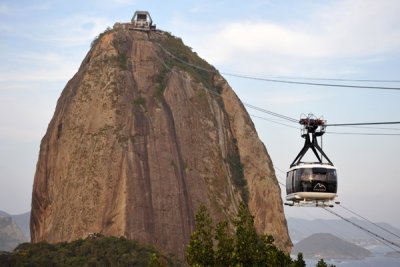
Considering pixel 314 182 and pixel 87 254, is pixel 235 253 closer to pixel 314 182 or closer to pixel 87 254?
pixel 314 182

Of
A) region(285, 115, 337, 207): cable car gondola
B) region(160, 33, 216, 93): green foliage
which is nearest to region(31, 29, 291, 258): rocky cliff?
region(160, 33, 216, 93): green foliage

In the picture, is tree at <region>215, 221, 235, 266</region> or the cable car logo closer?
tree at <region>215, 221, 235, 266</region>

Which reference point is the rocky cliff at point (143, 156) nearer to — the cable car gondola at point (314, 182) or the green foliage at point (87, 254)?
the green foliage at point (87, 254)

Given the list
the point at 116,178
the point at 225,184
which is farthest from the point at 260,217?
the point at 116,178

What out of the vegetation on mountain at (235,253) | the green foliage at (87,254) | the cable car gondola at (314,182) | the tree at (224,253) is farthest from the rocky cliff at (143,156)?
the vegetation on mountain at (235,253)

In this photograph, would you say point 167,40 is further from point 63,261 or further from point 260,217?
point 63,261

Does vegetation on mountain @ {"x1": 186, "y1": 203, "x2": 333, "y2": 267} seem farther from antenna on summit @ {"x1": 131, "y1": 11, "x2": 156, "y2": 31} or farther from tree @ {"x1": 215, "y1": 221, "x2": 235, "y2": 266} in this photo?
antenna on summit @ {"x1": 131, "y1": 11, "x2": 156, "y2": 31}

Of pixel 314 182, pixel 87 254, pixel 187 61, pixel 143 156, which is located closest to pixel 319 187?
pixel 314 182
